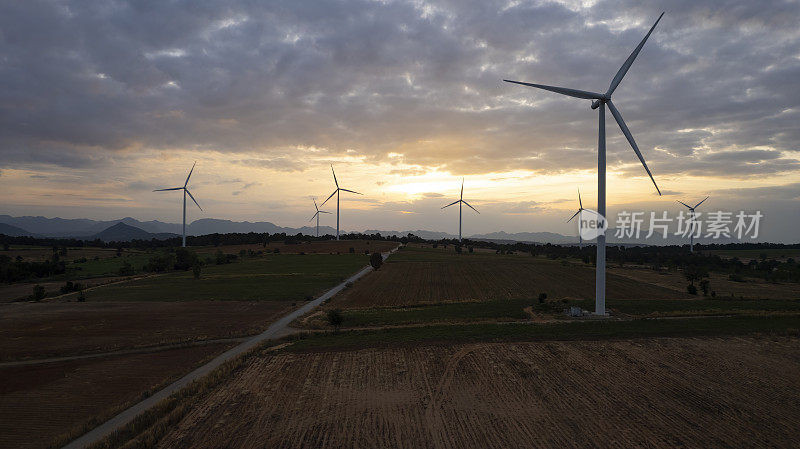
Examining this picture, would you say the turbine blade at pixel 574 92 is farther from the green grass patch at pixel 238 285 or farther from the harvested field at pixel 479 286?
the green grass patch at pixel 238 285

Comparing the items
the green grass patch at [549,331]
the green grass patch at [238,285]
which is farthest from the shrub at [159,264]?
the green grass patch at [549,331]

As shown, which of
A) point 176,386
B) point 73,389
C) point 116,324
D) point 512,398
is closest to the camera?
point 512,398

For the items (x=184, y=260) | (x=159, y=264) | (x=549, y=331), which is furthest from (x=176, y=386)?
(x=184, y=260)

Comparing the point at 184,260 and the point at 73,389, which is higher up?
the point at 184,260

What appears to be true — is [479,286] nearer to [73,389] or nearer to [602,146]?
[602,146]

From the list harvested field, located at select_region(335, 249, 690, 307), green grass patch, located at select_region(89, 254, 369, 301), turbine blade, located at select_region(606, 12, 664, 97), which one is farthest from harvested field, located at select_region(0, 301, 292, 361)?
turbine blade, located at select_region(606, 12, 664, 97)

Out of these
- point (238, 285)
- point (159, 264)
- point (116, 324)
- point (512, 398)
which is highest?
point (512, 398)
